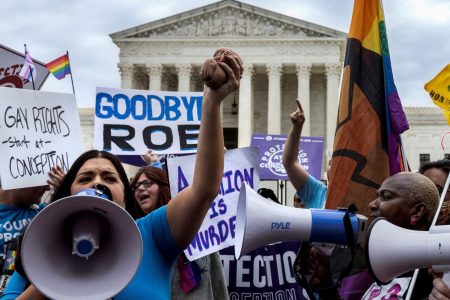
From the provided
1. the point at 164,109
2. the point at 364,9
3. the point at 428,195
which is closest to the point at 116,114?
the point at 164,109

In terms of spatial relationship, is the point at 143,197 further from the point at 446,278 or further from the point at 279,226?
the point at 446,278

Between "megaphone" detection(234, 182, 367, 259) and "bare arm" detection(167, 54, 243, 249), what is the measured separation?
177 mm

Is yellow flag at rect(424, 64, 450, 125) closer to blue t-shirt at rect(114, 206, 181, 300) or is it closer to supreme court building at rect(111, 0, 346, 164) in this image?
blue t-shirt at rect(114, 206, 181, 300)

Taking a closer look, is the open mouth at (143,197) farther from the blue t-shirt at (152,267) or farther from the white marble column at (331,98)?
the white marble column at (331,98)

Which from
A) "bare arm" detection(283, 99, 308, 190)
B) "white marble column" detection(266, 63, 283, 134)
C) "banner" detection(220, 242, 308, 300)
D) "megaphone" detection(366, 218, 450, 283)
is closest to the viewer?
"megaphone" detection(366, 218, 450, 283)

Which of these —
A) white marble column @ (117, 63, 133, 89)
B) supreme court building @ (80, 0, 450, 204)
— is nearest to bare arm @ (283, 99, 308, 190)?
supreme court building @ (80, 0, 450, 204)

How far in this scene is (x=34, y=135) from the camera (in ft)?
14.6

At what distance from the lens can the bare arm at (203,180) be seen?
2.30 m

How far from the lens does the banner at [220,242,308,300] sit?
4.42m

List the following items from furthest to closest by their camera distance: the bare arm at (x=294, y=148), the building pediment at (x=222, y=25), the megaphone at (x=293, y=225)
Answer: the building pediment at (x=222, y=25) < the bare arm at (x=294, y=148) < the megaphone at (x=293, y=225)

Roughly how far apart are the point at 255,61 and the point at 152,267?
4386 cm

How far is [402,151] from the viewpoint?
4.53 m

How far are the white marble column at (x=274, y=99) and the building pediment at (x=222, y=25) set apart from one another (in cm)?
276

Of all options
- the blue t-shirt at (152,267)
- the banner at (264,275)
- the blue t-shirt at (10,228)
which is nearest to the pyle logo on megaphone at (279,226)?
the blue t-shirt at (152,267)
